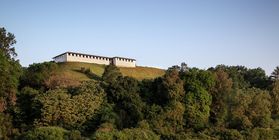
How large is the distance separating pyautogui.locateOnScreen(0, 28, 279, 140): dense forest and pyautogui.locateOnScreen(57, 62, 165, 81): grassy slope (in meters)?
22.2

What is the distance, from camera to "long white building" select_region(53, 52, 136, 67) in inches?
3866

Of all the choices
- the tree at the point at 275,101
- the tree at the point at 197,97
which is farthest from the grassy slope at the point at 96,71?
the tree at the point at 275,101

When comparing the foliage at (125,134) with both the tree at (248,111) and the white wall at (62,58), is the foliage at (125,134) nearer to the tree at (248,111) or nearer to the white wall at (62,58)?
the tree at (248,111)

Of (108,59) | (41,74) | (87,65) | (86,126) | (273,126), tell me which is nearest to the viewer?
(86,126)

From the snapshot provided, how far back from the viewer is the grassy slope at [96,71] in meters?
83.6

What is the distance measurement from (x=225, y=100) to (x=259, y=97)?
13.0ft

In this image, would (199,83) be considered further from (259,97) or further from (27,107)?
(27,107)

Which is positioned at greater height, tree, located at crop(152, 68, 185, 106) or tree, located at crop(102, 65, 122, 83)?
tree, located at crop(102, 65, 122, 83)

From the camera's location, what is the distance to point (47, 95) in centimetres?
5356

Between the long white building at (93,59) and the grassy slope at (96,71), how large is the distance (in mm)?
2485

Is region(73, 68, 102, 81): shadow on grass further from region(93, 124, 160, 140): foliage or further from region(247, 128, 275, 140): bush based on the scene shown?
region(247, 128, 275, 140): bush

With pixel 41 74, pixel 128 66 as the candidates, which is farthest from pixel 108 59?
pixel 41 74

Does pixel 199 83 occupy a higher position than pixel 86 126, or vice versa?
pixel 199 83

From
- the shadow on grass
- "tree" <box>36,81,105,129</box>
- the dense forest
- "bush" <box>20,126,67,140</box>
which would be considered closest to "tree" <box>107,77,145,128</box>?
the dense forest
